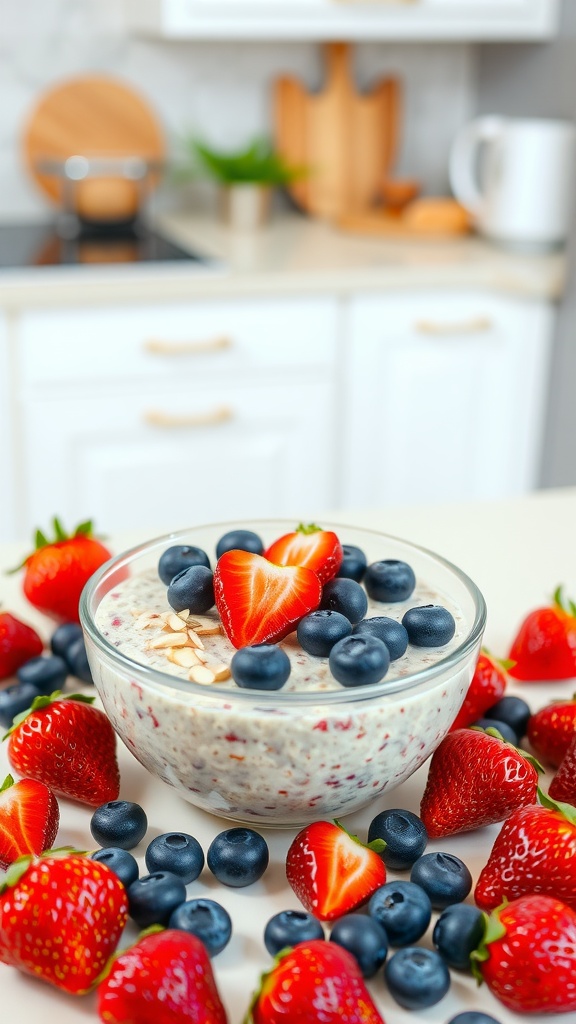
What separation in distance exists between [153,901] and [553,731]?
1.07 ft

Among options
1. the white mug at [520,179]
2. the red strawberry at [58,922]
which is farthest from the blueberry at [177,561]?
the white mug at [520,179]

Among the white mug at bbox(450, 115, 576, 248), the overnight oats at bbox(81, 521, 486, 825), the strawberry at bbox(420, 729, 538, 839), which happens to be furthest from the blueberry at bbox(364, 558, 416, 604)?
the white mug at bbox(450, 115, 576, 248)

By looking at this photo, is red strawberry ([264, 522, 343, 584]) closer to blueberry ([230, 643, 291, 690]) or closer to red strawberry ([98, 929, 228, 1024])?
blueberry ([230, 643, 291, 690])

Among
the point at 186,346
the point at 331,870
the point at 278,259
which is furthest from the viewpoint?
the point at 278,259

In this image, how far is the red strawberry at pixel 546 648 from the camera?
875 mm

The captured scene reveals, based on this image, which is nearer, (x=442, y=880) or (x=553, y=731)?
(x=442, y=880)

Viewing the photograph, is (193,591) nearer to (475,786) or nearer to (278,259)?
(475,786)

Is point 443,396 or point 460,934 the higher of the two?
point 460,934

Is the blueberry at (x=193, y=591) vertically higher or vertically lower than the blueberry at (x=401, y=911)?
higher

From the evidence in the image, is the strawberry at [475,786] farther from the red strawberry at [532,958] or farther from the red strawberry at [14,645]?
the red strawberry at [14,645]

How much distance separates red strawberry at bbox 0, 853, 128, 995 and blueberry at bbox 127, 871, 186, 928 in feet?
0.06

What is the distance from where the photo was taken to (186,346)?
2141 mm

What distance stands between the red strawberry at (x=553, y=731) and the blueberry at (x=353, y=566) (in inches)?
6.5

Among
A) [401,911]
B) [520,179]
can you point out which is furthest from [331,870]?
[520,179]
